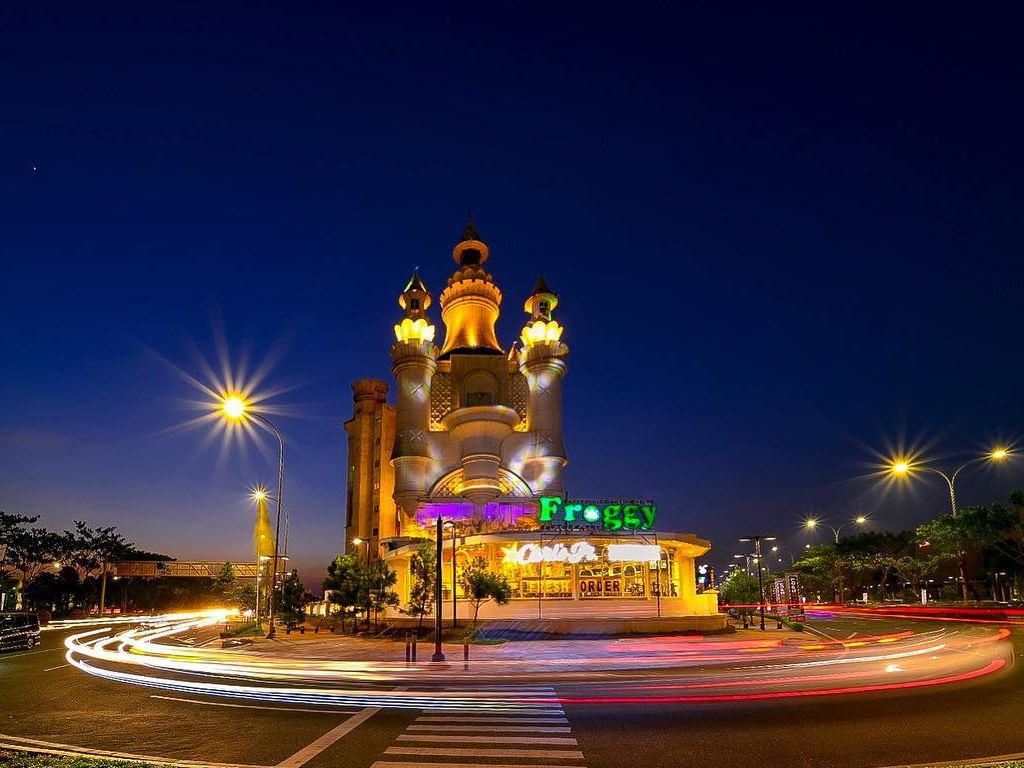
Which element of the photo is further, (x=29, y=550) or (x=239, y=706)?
(x=29, y=550)

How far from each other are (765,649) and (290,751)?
26.1 meters

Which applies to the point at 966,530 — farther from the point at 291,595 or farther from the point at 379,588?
the point at 291,595

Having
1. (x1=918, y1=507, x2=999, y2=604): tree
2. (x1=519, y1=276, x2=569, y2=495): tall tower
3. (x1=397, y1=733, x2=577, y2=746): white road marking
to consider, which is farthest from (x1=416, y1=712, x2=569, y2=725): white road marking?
(x1=519, y1=276, x2=569, y2=495): tall tower

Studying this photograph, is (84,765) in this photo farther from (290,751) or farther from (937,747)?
(937,747)

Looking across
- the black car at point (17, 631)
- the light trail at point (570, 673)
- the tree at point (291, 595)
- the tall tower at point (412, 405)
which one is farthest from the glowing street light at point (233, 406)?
the tall tower at point (412, 405)

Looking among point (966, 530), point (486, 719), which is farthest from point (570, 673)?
point (966, 530)

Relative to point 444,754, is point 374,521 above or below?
above

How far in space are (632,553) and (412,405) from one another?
42690mm

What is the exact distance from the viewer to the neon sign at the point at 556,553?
167 feet

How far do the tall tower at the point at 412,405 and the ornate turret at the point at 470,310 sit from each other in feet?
18.1

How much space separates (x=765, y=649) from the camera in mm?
32500

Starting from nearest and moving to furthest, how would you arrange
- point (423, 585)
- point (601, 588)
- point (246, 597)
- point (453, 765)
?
point (453, 765), point (423, 585), point (601, 588), point (246, 597)

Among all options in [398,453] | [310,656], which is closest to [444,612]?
[310,656]

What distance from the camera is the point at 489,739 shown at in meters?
12.8
